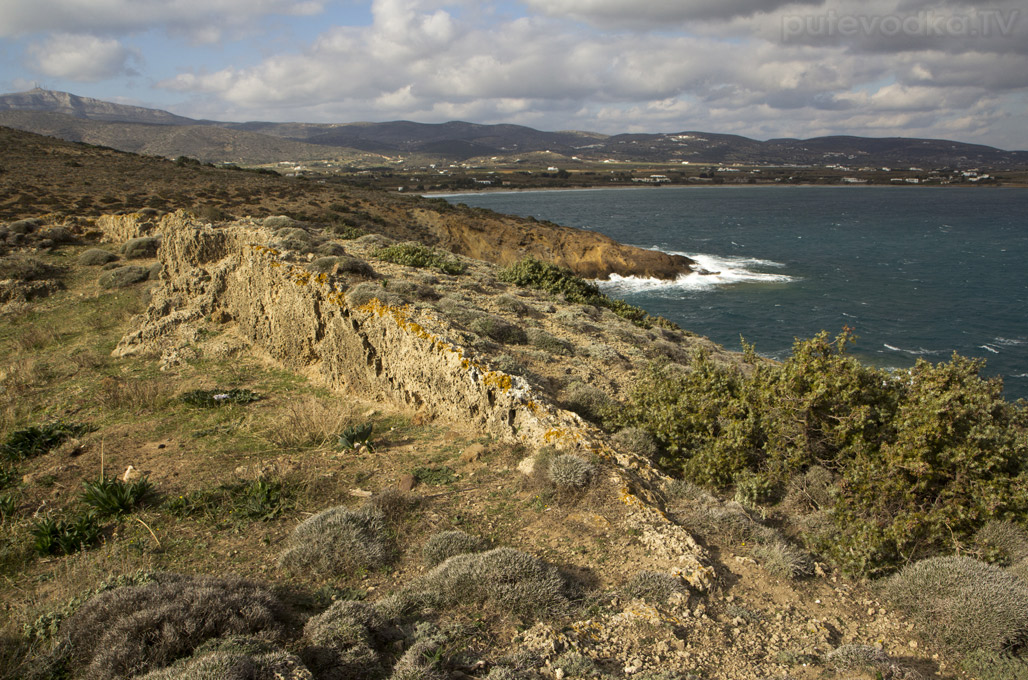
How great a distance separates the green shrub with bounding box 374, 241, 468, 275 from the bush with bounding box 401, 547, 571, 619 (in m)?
12.4

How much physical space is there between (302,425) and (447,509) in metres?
3.03

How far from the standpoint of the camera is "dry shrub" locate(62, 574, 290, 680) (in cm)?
352

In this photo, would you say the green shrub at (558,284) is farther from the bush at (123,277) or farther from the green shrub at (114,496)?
the green shrub at (114,496)

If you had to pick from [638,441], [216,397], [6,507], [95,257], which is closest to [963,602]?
[638,441]

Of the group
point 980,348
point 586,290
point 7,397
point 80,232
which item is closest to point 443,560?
point 7,397

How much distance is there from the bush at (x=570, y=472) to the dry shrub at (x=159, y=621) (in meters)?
3.16

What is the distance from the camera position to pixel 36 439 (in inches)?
305

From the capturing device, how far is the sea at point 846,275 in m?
32.1

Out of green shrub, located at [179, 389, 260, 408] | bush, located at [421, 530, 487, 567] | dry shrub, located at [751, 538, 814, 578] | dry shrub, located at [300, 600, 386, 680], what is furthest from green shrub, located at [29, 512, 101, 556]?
dry shrub, located at [751, 538, 814, 578]

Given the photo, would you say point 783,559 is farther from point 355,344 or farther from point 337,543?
point 355,344

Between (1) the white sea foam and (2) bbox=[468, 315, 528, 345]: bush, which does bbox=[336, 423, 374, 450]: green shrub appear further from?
(1) the white sea foam

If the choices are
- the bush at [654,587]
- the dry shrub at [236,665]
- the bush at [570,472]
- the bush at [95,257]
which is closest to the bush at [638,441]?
the bush at [570,472]

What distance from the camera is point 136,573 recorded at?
180 inches

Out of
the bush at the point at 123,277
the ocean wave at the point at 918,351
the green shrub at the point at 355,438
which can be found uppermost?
the bush at the point at 123,277
